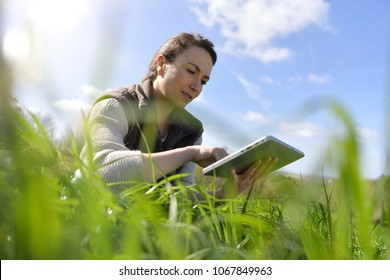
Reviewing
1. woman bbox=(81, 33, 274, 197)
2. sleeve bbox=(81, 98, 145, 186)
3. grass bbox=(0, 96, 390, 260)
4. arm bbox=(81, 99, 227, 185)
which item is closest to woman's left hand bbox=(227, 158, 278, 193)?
woman bbox=(81, 33, 274, 197)

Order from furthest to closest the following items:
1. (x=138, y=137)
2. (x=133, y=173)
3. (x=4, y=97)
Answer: (x=138, y=137) → (x=133, y=173) → (x=4, y=97)

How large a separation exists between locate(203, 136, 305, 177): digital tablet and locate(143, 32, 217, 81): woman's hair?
89 cm

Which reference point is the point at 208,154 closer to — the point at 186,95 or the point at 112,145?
the point at 112,145

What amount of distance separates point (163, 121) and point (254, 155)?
3.13 feet

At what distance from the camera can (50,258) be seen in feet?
1.66

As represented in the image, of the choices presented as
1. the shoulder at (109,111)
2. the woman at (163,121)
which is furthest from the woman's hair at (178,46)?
the shoulder at (109,111)

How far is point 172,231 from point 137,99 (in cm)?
145

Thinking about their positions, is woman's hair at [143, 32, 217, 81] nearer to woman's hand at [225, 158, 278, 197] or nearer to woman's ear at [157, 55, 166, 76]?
woman's ear at [157, 55, 166, 76]

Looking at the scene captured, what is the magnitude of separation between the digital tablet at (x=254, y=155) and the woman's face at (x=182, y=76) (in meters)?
0.66

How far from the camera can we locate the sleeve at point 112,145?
1.47 m

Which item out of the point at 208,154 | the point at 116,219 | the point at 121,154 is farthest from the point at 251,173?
the point at 116,219

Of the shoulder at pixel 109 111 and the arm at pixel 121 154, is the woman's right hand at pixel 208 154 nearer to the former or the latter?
the arm at pixel 121 154
